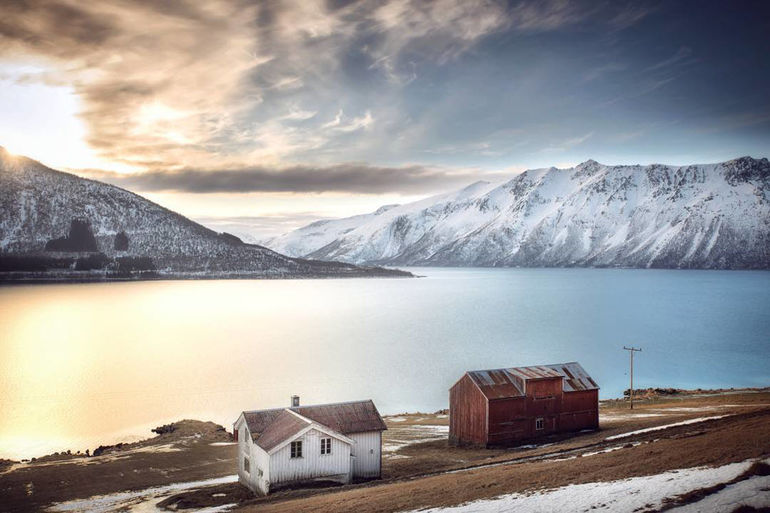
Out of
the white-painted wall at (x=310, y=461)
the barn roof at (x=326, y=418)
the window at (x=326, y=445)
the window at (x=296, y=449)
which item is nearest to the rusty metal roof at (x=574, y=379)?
the barn roof at (x=326, y=418)

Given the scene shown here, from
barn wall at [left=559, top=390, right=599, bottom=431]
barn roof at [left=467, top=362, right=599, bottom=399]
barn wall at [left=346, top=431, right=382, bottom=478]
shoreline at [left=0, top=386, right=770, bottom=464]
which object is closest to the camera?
barn wall at [left=346, top=431, right=382, bottom=478]

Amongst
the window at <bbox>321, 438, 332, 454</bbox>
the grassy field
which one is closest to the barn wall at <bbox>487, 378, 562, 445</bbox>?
the grassy field

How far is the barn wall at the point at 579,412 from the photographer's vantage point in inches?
1673

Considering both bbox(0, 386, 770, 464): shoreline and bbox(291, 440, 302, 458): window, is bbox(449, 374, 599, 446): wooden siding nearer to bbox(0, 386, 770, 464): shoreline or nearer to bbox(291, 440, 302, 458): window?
bbox(0, 386, 770, 464): shoreline

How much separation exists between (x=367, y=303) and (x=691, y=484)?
527 ft

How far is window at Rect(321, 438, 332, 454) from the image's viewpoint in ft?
102

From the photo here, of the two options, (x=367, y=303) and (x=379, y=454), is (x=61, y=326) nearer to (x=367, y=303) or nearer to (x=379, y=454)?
(x=367, y=303)

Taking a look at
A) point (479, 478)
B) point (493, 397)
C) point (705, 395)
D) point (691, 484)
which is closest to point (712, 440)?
point (691, 484)

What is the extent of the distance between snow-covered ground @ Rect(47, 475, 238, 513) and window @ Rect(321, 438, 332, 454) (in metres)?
5.25

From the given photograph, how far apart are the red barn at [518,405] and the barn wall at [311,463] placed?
1195cm

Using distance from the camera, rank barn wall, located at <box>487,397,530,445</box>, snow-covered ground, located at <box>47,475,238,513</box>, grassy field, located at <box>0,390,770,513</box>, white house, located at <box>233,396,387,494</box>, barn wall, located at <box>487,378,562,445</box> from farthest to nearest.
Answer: barn wall, located at <box>487,378,562,445</box>
barn wall, located at <box>487,397,530,445</box>
white house, located at <box>233,396,387,494</box>
snow-covered ground, located at <box>47,475,238,513</box>
grassy field, located at <box>0,390,770,513</box>

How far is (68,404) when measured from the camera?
61.8 meters

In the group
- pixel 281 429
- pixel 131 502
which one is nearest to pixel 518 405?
pixel 281 429

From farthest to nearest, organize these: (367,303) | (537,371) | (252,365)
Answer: (367,303), (252,365), (537,371)
